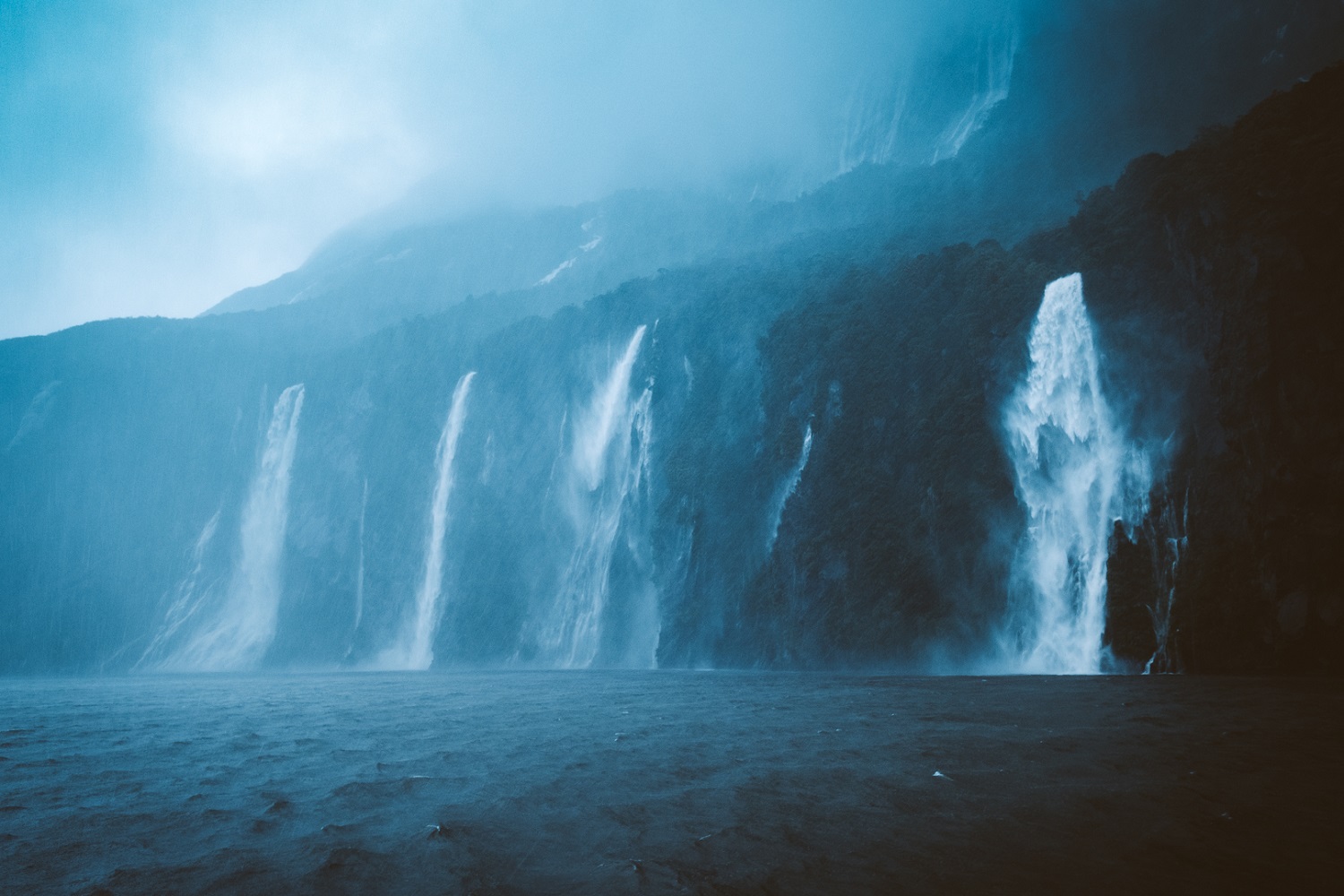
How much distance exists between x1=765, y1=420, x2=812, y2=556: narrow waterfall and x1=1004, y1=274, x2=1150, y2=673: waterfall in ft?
42.8

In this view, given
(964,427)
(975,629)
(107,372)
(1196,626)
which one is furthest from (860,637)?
(107,372)

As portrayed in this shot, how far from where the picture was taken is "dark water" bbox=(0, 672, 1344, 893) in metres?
6.28

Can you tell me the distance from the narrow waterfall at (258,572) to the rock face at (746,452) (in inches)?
34.3

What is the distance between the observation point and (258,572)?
Answer: 81.4 m

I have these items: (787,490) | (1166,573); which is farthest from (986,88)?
(1166,573)

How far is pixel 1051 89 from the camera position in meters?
73.6

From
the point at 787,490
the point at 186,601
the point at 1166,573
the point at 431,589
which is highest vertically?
the point at 787,490

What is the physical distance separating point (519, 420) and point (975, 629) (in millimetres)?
45220

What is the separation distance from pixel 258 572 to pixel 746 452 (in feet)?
186

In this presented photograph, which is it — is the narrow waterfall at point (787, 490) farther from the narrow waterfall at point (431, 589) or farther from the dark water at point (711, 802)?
the narrow waterfall at point (431, 589)

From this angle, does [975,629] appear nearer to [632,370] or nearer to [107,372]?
[632,370]

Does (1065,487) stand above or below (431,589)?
above

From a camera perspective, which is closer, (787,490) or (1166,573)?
(1166,573)

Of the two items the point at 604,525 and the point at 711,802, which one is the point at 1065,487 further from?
the point at 604,525
